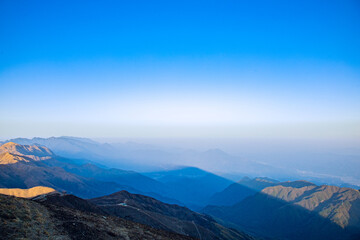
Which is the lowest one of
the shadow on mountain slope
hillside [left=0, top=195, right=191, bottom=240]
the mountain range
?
the shadow on mountain slope

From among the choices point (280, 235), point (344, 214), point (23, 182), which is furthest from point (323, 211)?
point (23, 182)

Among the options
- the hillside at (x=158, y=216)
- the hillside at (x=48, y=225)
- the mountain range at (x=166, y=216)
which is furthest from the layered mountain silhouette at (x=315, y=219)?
the hillside at (x=48, y=225)

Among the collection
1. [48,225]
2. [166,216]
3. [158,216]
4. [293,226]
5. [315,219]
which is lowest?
[293,226]

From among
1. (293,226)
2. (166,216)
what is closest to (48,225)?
(166,216)

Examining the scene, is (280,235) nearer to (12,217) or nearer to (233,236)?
(233,236)

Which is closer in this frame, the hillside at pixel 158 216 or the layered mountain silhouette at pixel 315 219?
the hillside at pixel 158 216

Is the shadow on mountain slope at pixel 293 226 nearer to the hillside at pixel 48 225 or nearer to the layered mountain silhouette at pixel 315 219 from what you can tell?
the layered mountain silhouette at pixel 315 219

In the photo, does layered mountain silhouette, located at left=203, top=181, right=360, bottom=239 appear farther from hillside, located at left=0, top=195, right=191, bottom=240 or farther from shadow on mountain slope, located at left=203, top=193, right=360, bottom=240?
hillside, located at left=0, top=195, right=191, bottom=240

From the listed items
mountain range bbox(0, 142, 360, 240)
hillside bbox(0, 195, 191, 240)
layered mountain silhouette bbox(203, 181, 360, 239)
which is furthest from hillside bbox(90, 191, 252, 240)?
layered mountain silhouette bbox(203, 181, 360, 239)

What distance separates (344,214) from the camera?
15625cm

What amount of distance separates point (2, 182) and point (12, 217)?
212495 millimetres

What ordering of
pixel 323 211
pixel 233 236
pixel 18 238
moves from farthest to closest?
pixel 323 211, pixel 233 236, pixel 18 238

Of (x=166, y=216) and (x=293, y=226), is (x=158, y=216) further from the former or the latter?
(x=293, y=226)

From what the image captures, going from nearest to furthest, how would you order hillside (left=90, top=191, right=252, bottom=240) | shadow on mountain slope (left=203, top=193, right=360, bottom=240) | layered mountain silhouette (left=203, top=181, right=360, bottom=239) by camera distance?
hillside (left=90, top=191, right=252, bottom=240), shadow on mountain slope (left=203, top=193, right=360, bottom=240), layered mountain silhouette (left=203, top=181, right=360, bottom=239)
